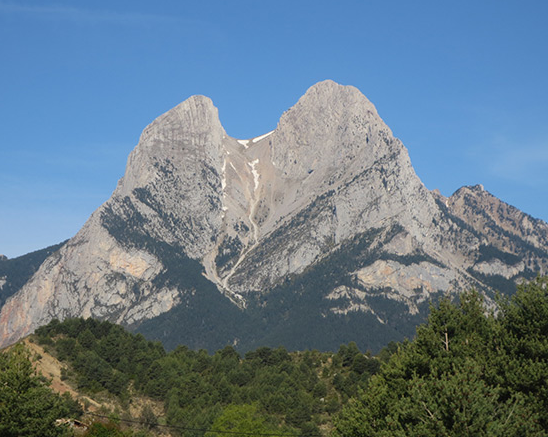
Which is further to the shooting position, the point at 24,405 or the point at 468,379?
the point at 24,405

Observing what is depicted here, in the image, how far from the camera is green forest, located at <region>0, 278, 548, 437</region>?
53.9 meters

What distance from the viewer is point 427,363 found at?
6962 centimetres

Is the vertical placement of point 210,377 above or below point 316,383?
below

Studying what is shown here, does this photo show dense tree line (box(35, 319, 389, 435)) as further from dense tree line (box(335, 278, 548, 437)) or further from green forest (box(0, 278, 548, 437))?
dense tree line (box(335, 278, 548, 437))

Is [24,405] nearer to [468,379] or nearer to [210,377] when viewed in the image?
[468,379]

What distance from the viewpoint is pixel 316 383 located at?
150 m

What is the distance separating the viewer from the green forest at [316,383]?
53875mm

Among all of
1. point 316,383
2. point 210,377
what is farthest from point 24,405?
point 316,383

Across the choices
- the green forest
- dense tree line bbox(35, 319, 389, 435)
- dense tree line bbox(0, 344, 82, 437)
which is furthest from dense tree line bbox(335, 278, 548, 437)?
dense tree line bbox(35, 319, 389, 435)

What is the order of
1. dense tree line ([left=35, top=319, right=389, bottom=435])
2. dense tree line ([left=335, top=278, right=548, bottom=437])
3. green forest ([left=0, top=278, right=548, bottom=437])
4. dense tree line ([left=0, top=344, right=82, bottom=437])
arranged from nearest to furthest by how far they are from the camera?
1. dense tree line ([left=335, top=278, right=548, bottom=437])
2. green forest ([left=0, top=278, right=548, bottom=437])
3. dense tree line ([left=0, top=344, right=82, bottom=437])
4. dense tree line ([left=35, top=319, right=389, bottom=435])

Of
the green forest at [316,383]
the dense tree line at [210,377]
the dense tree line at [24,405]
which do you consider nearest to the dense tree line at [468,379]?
the green forest at [316,383]

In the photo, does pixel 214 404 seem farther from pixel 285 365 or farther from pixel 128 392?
pixel 285 365

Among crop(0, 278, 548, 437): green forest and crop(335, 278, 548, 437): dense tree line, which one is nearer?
crop(335, 278, 548, 437): dense tree line

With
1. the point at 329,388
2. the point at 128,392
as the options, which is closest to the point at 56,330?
the point at 128,392
